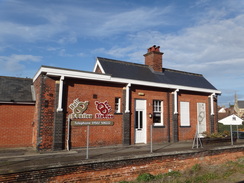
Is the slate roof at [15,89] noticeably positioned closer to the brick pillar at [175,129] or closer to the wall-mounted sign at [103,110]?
the wall-mounted sign at [103,110]

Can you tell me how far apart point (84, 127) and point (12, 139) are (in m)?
4.05

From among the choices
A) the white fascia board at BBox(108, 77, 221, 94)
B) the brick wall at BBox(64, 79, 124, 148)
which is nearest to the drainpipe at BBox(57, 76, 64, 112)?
the brick wall at BBox(64, 79, 124, 148)

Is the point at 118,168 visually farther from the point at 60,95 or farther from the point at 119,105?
the point at 119,105

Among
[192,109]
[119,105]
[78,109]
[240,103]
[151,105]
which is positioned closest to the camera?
[78,109]

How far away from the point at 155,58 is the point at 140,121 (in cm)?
561

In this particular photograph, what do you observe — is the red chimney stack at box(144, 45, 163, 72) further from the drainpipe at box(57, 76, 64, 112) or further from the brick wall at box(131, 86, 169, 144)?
the drainpipe at box(57, 76, 64, 112)

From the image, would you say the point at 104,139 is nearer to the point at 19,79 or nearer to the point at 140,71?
the point at 140,71

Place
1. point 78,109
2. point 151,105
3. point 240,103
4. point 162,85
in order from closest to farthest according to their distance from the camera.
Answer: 1. point 78,109
2. point 151,105
3. point 162,85
4. point 240,103

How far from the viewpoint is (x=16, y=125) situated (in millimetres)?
10734

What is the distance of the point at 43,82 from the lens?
31.9ft

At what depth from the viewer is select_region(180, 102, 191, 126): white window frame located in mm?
14359

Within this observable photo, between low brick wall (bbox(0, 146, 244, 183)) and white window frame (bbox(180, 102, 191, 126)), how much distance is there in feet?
12.7

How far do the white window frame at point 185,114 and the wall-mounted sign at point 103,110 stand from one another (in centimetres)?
589

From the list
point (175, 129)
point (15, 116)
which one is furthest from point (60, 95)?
point (175, 129)
